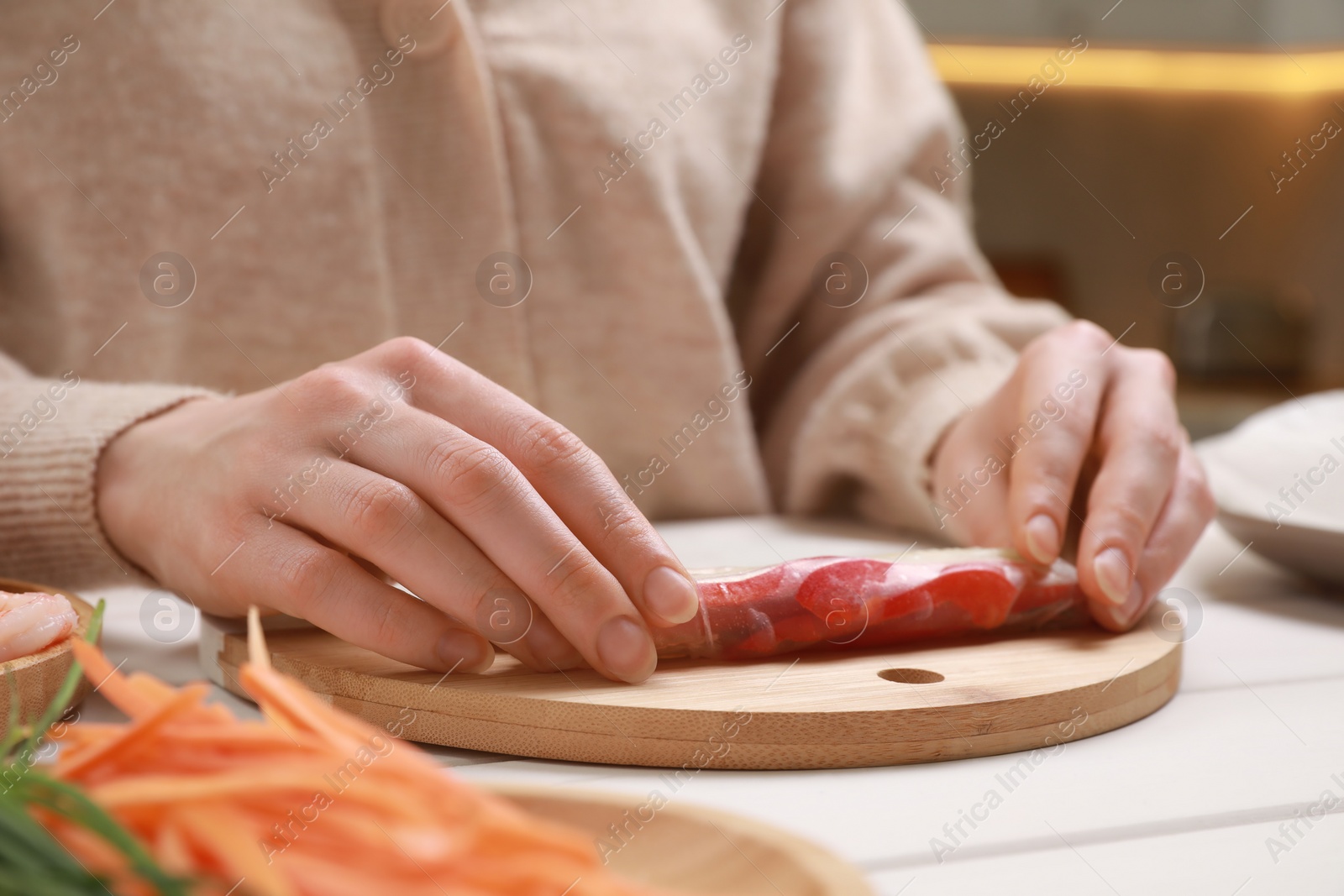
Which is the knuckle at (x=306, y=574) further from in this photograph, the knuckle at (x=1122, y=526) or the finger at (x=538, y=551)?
the knuckle at (x=1122, y=526)

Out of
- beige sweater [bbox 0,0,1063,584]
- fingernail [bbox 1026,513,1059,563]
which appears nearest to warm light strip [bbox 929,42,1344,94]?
beige sweater [bbox 0,0,1063,584]

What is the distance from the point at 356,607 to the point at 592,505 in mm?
139

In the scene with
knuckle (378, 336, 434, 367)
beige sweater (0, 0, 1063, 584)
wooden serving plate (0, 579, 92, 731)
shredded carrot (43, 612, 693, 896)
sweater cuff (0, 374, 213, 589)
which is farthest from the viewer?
beige sweater (0, 0, 1063, 584)

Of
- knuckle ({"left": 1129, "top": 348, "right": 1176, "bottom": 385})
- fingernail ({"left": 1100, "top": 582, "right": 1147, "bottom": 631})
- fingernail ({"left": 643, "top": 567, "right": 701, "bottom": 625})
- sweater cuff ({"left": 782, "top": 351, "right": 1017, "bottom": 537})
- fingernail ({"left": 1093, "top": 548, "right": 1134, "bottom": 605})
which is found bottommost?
sweater cuff ({"left": 782, "top": 351, "right": 1017, "bottom": 537})

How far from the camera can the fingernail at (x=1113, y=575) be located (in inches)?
28.0

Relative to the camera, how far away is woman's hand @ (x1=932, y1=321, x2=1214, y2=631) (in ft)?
2.45

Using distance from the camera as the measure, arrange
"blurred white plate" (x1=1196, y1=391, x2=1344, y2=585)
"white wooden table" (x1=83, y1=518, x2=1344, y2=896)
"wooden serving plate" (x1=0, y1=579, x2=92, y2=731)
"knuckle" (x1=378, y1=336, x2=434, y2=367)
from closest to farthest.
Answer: "white wooden table" (x1=83, y1=518, x2=1344, y2=896) < "wooden serving plate" (x1=0, y1=579, x2=92, y2=731) < "knuckle" (x1=378, y1=336, x2=434, y2=367) < "blurred white plate" (x1=1196, y1=391, x2=1344, y2=585)

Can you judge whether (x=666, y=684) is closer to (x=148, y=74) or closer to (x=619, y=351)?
(x=619, y=351)

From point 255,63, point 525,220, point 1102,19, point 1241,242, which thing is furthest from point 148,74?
point 1241,242

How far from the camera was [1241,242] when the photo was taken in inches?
121

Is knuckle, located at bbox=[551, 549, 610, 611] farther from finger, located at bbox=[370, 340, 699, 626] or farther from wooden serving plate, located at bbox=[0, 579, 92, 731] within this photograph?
wooden serving plate, located at bbox=[0, 579, 92, 731]

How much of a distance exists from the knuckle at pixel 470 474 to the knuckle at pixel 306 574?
0.28 feet

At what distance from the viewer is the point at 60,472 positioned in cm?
76

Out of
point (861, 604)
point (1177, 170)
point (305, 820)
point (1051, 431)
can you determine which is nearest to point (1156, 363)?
point (1051, 431)
